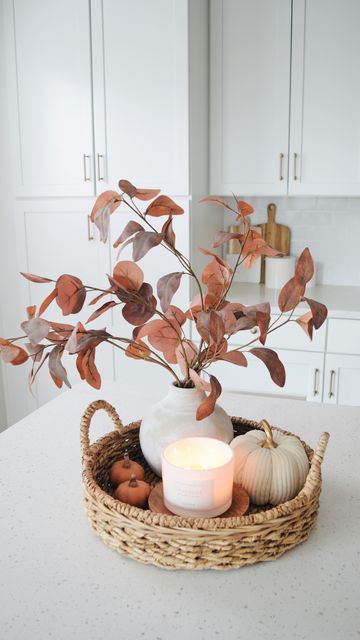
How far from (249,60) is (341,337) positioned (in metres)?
1.24

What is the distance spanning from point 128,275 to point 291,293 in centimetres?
23

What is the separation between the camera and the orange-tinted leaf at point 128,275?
0.82 meters

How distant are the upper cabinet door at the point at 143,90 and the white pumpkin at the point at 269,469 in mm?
1660

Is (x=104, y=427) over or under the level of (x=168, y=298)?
under

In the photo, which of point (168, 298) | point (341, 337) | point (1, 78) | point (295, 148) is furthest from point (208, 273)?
point (1, 78)

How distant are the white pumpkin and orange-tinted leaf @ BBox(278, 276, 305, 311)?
20cm

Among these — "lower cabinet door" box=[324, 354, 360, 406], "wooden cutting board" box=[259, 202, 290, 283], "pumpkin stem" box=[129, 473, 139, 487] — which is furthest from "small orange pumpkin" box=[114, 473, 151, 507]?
"wooden cutting board" box=[259, 202, 290, 283]

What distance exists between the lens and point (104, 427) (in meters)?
1.24

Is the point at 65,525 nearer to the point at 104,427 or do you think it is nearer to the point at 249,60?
the point at 104,427

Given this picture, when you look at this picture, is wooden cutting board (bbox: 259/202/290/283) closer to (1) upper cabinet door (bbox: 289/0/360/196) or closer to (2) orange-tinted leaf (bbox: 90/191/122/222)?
(1) upper cabinet door (bbox: 289/0/360/196)

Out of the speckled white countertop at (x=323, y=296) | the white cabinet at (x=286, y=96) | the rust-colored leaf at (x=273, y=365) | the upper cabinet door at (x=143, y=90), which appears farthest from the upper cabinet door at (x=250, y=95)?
the rust-colored leaf at (x=273, y=365)

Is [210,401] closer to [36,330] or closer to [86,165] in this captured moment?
[36,330]

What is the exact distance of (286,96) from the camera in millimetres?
2508

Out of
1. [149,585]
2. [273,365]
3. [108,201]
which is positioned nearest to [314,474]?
[273,365]
